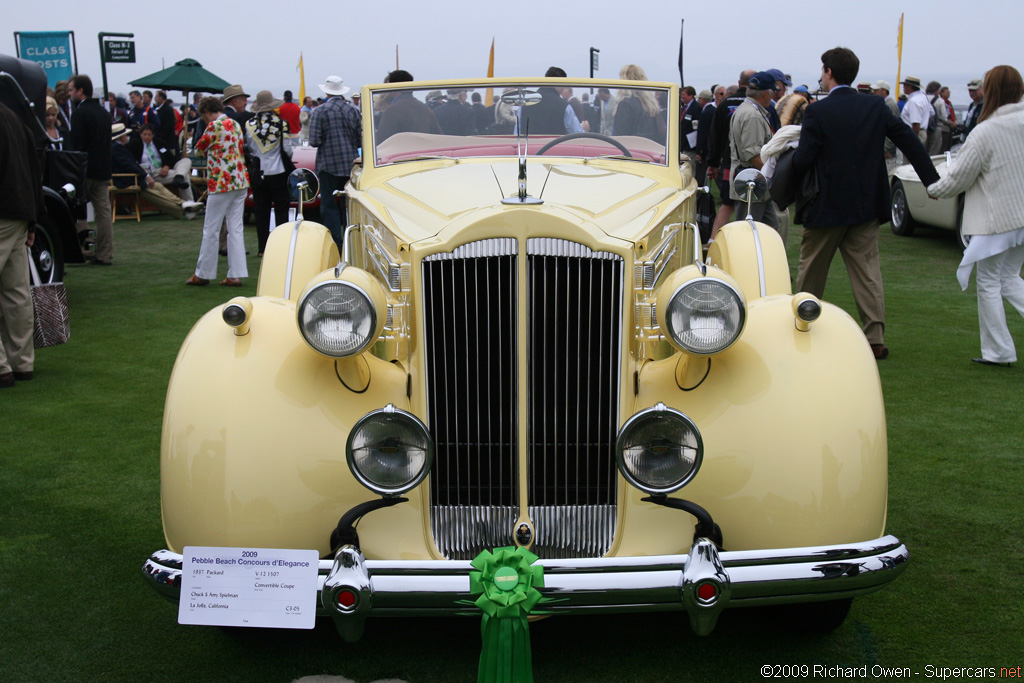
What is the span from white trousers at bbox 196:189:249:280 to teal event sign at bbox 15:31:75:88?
915 centimetres

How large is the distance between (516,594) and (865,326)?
4873 millimetres

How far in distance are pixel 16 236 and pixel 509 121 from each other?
3.41m

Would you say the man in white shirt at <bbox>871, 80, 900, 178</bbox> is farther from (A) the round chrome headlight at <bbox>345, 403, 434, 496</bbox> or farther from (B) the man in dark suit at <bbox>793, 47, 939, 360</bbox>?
(A) the round chrome headlight at <bbox>345, 403, 434, 496</bbox>

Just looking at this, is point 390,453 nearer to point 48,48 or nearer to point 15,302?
point 15,302

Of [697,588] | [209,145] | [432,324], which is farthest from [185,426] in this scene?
[209,145]

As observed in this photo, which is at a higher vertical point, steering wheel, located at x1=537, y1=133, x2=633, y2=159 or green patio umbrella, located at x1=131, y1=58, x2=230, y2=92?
green patio umbrella, located at x1=131, y1=58, x2=230, y2=92

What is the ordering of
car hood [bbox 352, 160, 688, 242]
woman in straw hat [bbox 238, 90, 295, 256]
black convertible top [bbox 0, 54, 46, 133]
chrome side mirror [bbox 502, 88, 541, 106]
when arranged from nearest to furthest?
car hood [bbox 352, 160, 688, 242], chrome side mirror [bbox 502, 88, 541, 106], black convertible top [bbox 0, 54, 46, 133], woman in straw hat [bbox 238, 90, 295, 256]

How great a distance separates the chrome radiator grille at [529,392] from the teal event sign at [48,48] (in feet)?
53.9

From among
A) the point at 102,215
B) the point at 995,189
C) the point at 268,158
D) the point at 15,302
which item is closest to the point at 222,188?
the point at 268,158

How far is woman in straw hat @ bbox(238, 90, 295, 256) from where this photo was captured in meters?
9.97

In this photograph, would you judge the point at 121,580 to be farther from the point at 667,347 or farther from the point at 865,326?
the point at 865,326

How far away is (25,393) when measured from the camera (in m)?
6.12

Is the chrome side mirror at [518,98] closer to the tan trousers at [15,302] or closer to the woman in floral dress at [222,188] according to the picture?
the tan trousers at [15,302]

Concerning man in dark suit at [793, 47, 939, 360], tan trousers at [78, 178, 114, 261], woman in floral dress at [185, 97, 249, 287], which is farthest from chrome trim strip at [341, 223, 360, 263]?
tan trousers at [78, 178, 114, 261]
